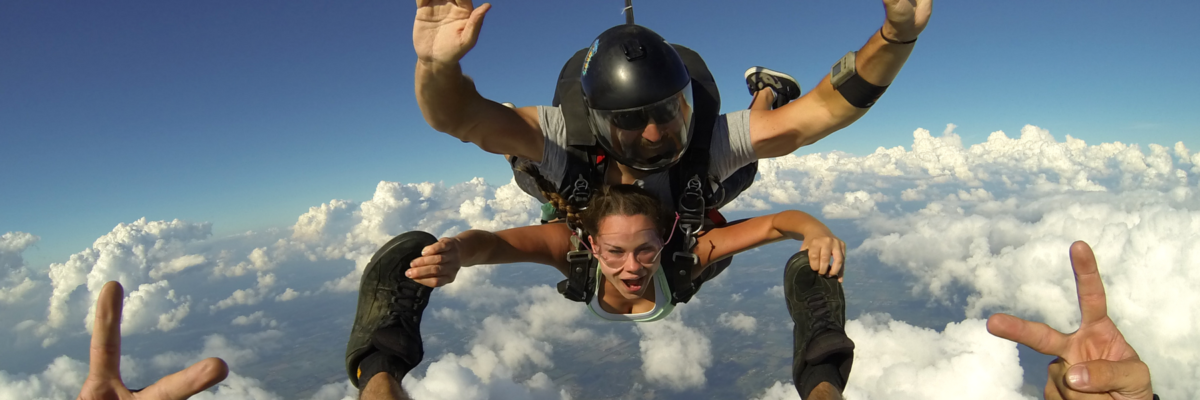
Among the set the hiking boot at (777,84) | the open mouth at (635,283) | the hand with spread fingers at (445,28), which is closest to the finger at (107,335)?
the hand with spread fingers at (445,28)

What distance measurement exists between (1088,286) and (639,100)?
→ 2183 millimetres

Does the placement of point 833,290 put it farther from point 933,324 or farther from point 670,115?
point 933,324

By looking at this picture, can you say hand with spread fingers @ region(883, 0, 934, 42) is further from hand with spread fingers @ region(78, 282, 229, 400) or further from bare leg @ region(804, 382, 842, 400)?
hand with spread fingers @ region(78, 282, 229, 400)

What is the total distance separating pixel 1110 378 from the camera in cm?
185

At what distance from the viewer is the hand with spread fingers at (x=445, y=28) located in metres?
2.07

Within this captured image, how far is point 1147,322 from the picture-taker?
159375mm

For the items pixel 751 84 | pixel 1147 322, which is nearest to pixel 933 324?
pixel 1147 322

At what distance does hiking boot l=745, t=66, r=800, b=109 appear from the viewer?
4.41 metres

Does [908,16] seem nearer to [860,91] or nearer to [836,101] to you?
[860,91]

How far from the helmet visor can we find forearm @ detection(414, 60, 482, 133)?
87cm

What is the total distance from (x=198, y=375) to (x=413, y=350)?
116 cm

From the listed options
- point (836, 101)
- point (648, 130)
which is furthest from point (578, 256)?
point (836, 101)

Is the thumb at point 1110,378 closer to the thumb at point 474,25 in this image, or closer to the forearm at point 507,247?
the thumb at point 474,25

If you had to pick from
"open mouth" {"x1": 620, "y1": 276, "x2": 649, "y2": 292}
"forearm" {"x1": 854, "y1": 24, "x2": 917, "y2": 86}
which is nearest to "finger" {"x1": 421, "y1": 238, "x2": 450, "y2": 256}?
"open mouth" {"x1": 620, "y1": 276, "x2": 649, "y2": 292}
